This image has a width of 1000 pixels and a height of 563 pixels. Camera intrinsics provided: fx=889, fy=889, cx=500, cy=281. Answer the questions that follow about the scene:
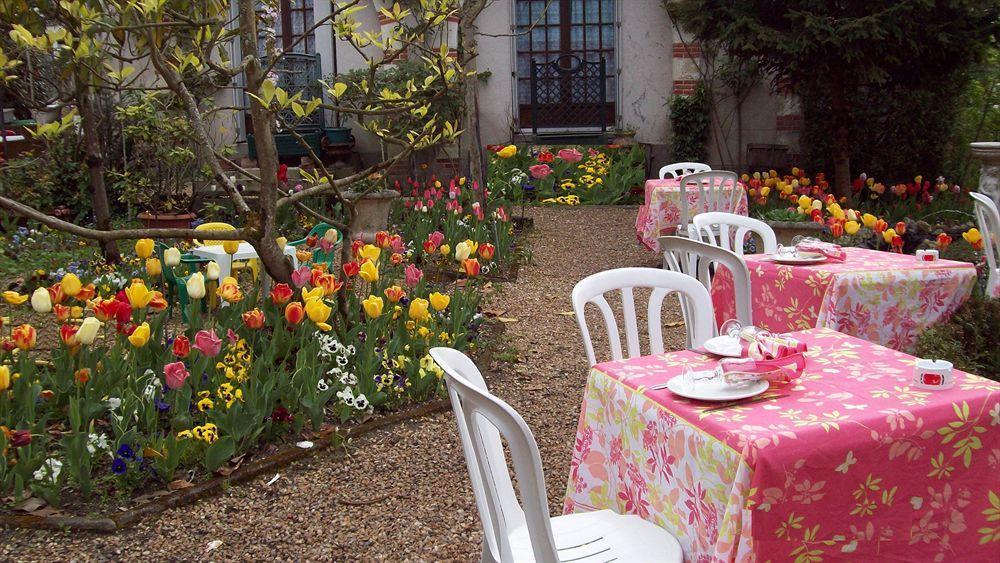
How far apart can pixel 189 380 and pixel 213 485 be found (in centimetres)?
49

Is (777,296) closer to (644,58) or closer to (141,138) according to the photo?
(141,138)

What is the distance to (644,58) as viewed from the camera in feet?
41.2

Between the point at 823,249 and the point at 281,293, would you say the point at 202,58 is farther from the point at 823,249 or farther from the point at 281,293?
the point at 823,249

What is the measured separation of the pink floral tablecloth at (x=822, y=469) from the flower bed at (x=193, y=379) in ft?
5.49

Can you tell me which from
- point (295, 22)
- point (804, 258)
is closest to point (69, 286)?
point (804, 258)

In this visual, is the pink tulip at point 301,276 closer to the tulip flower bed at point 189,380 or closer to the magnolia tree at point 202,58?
the tulip flower bed at point 189,380

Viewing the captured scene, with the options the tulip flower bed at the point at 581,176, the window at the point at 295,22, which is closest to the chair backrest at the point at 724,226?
the tulip flower bed at the point at 581,176

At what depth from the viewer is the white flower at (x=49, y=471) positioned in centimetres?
294

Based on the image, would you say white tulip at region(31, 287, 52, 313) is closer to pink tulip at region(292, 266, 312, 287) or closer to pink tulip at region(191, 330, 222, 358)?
pink tulip at region(191, 330, 222, 358)

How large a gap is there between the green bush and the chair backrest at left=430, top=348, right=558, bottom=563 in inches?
98.5

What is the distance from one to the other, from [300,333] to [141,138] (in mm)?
5799

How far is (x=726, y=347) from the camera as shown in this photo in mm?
2434


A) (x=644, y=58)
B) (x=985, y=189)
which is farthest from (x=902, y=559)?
(x=644, y=58)

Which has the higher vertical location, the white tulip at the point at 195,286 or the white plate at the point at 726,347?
the white tulip at the point at 195,286
